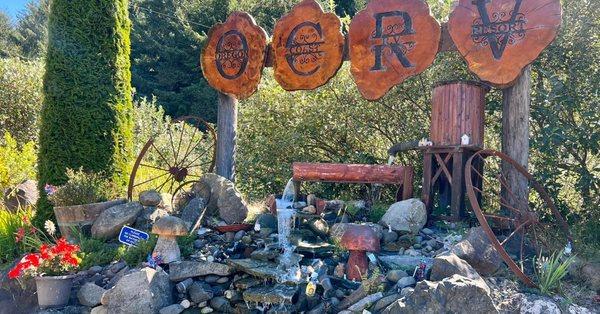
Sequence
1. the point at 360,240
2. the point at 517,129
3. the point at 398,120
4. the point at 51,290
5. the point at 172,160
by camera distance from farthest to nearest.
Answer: the point at 172,160, the point at 398,120, the point at 517,129, the point at 51,290, the point at 360,240

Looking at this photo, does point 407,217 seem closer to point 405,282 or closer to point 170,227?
point 405,282

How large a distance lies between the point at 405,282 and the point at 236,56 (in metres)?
4.40

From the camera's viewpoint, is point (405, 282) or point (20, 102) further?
point (20, 102)

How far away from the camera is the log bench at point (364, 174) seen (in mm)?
6570

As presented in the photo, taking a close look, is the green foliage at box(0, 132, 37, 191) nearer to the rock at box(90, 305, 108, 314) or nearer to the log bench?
the rock at box(90, 305, 108, 314)

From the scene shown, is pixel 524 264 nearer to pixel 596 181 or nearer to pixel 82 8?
pixel 596 181

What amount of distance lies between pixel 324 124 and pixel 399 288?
5.03 m

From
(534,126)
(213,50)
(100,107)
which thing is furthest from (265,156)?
Answer: (534,126)

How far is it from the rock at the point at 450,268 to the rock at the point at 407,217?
4.15 ft

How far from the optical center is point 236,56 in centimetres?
801

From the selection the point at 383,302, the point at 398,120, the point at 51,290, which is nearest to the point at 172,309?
the point at 51,290

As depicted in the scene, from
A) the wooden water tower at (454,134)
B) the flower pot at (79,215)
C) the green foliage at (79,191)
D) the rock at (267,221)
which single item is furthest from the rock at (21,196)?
the wooden water tower at (454,134)

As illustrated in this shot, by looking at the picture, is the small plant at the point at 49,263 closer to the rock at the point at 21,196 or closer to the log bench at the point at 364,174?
the log bench at the point at 364,174

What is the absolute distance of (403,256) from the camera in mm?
5418
